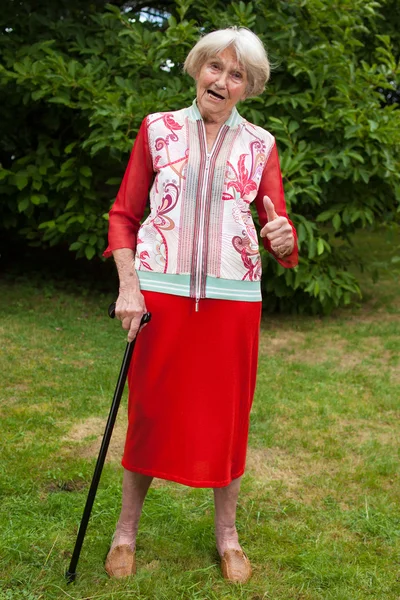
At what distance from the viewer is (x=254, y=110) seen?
219 inches

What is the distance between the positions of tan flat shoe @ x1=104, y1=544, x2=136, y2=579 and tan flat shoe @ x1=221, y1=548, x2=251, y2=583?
1.08ft

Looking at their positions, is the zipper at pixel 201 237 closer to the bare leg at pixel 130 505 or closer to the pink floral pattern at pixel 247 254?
the pink floral pattern at pixel 247 254

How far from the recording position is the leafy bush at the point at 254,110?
5.51 meters

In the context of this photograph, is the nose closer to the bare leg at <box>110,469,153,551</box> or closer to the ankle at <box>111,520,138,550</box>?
the bare leg at <box>110,469,153,551</box>

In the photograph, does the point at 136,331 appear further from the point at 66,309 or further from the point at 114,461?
the point at 66,309

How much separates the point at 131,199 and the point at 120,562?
127 cm

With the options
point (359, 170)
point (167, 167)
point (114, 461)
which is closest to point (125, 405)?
point (114, 461)

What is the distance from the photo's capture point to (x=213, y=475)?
234 cm

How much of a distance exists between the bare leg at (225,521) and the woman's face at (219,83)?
132cm

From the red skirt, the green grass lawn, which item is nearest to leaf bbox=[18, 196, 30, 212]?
the green grass lawn

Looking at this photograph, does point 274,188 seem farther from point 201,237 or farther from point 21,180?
point 21,180

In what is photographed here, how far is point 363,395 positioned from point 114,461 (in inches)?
71.9

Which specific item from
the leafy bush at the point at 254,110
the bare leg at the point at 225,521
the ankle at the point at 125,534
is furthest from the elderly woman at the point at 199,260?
the leafy bush at the point at 254,110

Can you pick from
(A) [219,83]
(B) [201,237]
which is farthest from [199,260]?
(A) [219,83]
